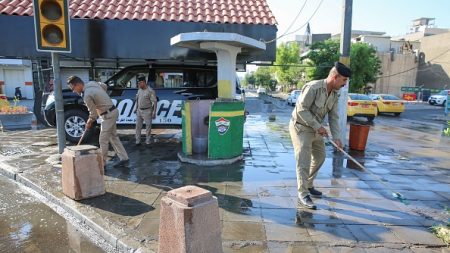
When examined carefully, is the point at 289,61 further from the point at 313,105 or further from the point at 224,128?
the point at 313,105

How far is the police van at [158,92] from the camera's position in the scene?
841 cm

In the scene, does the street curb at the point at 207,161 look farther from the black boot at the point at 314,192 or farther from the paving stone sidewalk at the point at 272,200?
the black boot at the point at 314,192

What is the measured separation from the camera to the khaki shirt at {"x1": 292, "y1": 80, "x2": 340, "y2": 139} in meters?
4.34

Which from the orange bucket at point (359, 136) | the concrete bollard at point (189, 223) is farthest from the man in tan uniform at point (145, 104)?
the concrete bollard at point (189, 223)

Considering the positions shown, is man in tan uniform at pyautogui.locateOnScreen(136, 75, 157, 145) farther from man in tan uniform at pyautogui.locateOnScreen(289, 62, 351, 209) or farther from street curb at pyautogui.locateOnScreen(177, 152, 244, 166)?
man in tan uniform at pyautogui.locateOnScreen(289, 62, 351, 209)

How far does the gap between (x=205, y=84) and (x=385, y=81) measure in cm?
4485

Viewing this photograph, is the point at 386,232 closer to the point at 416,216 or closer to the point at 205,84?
the point at 416,216

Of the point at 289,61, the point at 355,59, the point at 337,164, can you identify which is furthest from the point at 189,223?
the point at 289,61

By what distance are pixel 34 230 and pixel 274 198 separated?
3.10 m

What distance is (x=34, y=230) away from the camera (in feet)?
13.2

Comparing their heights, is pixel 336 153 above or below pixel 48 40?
below

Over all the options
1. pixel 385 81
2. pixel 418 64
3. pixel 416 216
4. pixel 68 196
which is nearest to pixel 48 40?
pixel 68 196

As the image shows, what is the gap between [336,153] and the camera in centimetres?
782

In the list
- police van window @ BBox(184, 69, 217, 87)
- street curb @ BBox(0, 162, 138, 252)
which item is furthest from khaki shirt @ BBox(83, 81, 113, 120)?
police van window @ BBox(184, 69, 217, 87)
